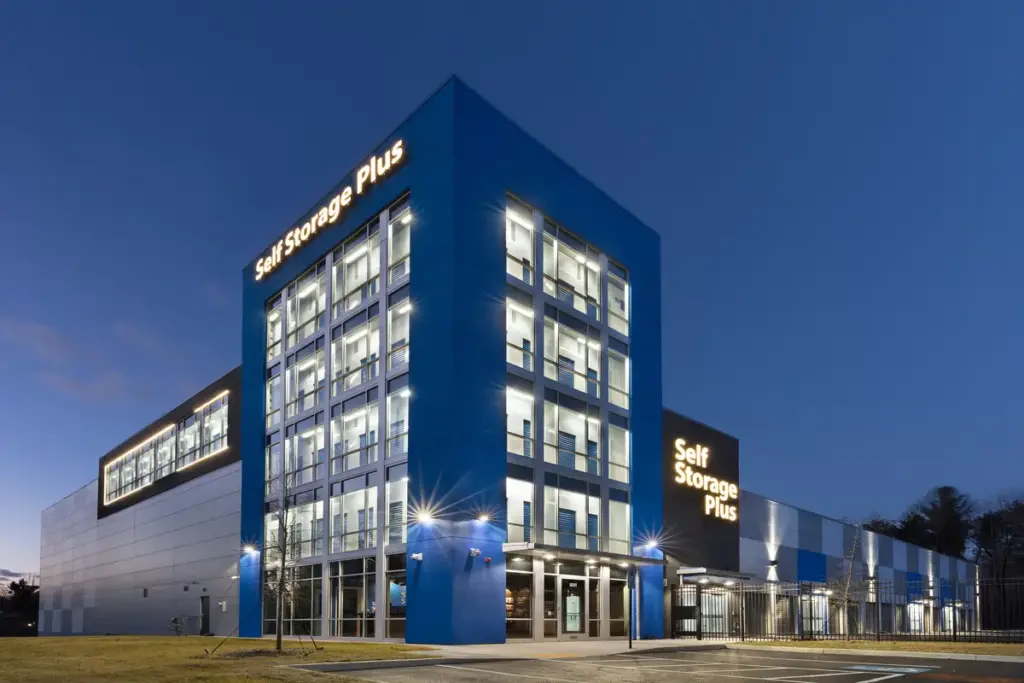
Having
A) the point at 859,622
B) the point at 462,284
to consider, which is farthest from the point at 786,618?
the point at 462,284

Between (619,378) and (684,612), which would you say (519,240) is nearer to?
(619,378)

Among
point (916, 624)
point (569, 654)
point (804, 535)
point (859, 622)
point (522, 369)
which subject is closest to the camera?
point (569, 654)

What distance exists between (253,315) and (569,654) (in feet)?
106

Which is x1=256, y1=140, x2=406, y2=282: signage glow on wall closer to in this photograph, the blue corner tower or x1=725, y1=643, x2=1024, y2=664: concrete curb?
the blue corner tower

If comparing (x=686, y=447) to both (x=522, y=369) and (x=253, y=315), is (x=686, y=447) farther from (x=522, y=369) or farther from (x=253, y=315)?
(x=253, y=315)

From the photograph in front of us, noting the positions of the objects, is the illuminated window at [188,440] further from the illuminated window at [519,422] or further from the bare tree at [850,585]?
the bare tree at [850,585]

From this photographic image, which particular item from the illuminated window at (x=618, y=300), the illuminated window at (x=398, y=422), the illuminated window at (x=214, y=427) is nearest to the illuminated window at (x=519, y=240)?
the illuminated window at (x=618, y=300)

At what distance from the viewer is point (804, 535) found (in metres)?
66.2

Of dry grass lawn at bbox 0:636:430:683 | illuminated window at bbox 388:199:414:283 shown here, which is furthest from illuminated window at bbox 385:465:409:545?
illuminated window at bbox 388:199:414:283

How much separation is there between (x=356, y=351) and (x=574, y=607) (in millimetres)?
15010

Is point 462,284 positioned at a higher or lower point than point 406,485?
higher

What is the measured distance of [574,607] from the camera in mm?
39562

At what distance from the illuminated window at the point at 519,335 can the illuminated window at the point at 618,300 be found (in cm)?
666

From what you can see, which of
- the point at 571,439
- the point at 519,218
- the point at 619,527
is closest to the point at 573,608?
the point at 619,527
